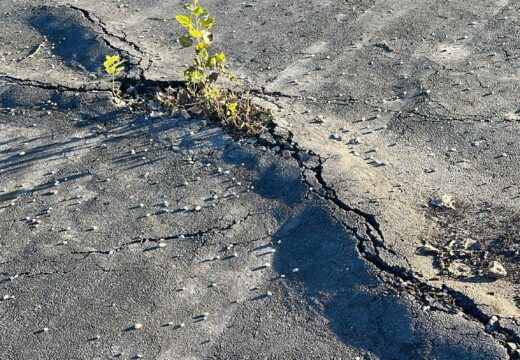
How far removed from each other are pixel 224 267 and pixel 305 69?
2.81m

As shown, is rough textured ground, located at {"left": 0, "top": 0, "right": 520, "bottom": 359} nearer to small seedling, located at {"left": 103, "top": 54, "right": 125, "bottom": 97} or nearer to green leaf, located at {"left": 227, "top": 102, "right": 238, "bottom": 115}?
small seedling, located at {"left": 103, "top": 54, "right": 125, "bottom": 97}

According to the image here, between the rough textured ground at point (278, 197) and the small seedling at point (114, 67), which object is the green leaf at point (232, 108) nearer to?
the rough textured ground at point (278, 197)

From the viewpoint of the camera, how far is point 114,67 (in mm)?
6285

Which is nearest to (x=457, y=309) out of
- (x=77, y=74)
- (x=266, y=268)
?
(x=266, y=268)

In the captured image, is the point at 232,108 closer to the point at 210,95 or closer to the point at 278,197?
the point at 210,95

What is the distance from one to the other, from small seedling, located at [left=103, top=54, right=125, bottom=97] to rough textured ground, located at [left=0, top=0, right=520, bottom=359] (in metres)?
0.13

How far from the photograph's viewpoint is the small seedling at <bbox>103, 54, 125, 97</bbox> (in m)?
6.24

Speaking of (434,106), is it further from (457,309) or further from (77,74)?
(77,74)

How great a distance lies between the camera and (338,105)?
20.3 feet

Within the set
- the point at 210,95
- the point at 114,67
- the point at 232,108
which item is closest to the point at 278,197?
the point at 232,108

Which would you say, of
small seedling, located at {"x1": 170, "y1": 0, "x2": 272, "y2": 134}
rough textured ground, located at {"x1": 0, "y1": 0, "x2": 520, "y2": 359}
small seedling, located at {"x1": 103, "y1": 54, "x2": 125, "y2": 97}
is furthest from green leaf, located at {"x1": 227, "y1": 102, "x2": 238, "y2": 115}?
small seedling, located at {"x1": 103, "y1": 54, "x2": 125, "y2": 97}

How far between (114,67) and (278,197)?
221 cm

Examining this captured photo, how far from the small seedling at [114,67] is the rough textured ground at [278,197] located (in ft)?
0.42

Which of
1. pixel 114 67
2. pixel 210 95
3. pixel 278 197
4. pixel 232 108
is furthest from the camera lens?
pixel 114 67
